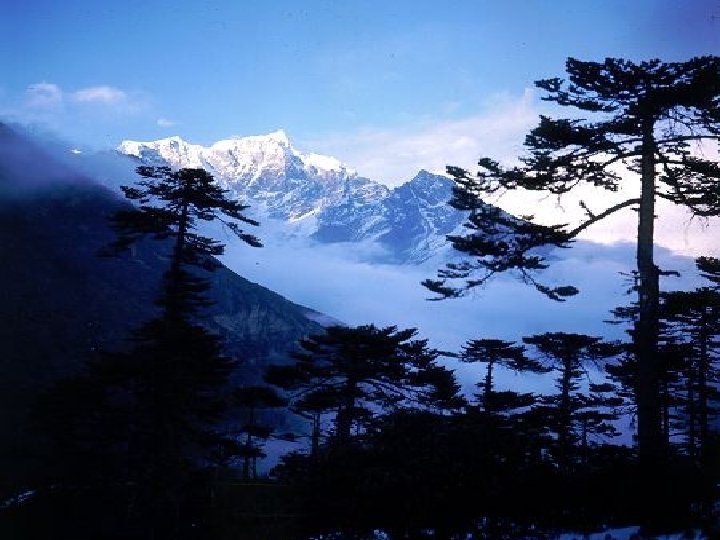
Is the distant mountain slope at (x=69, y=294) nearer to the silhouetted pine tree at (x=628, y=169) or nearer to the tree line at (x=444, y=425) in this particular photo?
the tree line at (x=444, y=425)

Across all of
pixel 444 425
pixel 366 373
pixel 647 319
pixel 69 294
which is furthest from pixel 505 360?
pixel 69 294

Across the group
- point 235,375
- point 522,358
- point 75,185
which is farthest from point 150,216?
point 75,185

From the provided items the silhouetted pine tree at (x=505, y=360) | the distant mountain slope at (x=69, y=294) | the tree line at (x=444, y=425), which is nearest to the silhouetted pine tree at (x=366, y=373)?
the tree line at (x=444, y=425)

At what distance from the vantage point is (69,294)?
11556 cm

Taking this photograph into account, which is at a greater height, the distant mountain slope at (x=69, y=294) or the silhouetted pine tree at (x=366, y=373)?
the distant mountain slope at (x=69, y=294)

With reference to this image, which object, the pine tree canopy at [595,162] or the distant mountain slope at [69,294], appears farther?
the distant mountain slope at [69,294]

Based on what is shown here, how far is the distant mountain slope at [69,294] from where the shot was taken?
90425 millimetres

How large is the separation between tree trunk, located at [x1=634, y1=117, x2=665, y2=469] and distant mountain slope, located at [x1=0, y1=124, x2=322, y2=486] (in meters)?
66.5

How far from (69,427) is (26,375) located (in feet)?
200

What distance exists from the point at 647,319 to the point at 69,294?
120390mm

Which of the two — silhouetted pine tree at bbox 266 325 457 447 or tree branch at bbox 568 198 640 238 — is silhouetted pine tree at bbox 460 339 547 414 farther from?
tree branch at bbox 568 198 640 238

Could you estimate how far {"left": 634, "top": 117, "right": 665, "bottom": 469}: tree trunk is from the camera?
1319 centimetres

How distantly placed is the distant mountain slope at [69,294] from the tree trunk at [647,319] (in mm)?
66528

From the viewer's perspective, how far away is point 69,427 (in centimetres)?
3144
